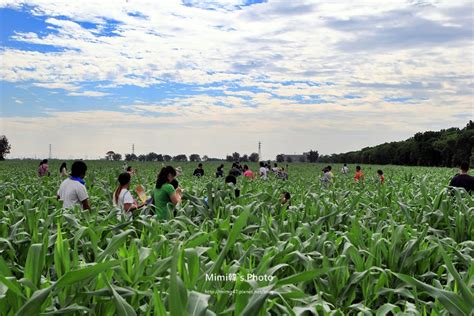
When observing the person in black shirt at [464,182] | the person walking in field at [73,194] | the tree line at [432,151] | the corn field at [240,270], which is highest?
the tree line at [432,151]

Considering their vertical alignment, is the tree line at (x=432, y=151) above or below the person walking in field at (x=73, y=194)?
above

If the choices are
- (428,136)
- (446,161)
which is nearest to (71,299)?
(446,161)

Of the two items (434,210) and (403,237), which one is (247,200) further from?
(403,237)

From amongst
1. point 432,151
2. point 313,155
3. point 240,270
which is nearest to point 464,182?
point 240,270

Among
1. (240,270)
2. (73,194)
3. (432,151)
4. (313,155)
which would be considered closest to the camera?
(240,270)

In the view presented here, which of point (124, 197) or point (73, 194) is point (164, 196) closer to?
point (124, 197)

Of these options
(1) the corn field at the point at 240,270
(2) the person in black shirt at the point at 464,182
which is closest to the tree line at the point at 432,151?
(2) the person in black shirt at the point at 464,182

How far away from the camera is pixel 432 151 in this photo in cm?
9894

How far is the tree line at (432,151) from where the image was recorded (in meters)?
82.6

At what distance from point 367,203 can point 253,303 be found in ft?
19.8

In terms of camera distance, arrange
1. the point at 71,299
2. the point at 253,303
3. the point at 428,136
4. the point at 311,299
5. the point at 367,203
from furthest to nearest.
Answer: the point at 428,136 → the point at 367,203 → the point at 311,299 → the point at 71,299 → the point at 253,303

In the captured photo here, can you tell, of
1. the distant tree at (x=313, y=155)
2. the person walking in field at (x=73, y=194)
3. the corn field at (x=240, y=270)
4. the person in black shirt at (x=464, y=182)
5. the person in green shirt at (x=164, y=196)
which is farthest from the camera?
the distant tree at (x=313, y=155)

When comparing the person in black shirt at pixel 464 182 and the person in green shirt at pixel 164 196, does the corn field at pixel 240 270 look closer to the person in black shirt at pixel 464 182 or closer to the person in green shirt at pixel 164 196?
the person in green shirt at pixel 164 196

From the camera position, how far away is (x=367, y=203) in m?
7.50
